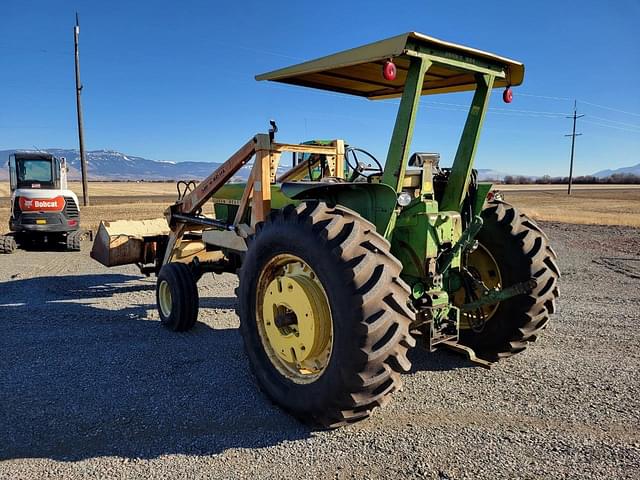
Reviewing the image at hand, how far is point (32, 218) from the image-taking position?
1198 centimetres

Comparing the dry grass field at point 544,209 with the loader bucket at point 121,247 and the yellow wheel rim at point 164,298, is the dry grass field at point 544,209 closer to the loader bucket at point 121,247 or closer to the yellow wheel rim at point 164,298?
the loader bucket at point 121,247

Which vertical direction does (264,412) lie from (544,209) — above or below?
below

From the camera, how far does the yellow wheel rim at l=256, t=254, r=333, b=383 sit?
341 cm

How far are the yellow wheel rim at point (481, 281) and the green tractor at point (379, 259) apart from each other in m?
0.01

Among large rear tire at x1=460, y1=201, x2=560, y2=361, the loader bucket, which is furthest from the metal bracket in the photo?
the loader bucket

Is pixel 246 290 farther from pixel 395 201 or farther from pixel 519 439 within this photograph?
pixel 519 439

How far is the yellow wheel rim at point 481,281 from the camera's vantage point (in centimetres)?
456

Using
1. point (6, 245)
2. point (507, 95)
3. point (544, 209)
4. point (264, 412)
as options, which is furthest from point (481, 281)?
point (544, 209)

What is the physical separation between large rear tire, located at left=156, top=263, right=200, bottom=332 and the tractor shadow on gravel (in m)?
0.13

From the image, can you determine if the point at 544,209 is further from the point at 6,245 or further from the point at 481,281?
the point at 6,245

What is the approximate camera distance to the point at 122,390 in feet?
13.2

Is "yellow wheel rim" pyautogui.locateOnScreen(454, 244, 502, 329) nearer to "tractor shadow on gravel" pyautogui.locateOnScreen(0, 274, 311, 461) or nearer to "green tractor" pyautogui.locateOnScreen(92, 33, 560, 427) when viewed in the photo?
"green tractor" pyautogui.locateOnScreen(92, 33, 560, 427)

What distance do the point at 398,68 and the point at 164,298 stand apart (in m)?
3.76

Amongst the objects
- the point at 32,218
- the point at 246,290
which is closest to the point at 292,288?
the point at 246,290
